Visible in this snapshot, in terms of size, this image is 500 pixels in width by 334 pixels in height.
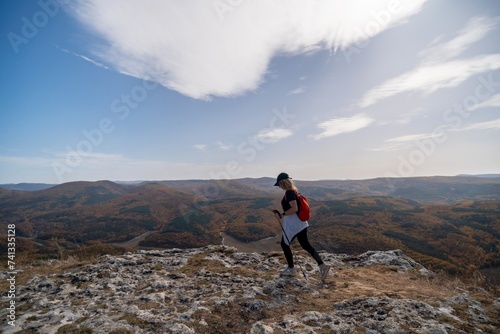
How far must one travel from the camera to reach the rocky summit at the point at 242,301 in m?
5.84

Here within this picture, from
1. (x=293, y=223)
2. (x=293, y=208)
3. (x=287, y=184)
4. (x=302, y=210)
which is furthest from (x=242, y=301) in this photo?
(x=287, y=184)

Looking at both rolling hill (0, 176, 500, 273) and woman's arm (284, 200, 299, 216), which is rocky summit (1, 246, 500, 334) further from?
rolling hill (0, 176, 500, 273)

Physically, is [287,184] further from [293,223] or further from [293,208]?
[293,223]

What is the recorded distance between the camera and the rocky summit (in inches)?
230

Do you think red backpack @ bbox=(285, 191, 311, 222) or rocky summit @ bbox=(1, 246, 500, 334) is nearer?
rocky summit @ bbox=(1, 246, 500, 334)

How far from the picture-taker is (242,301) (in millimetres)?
7410

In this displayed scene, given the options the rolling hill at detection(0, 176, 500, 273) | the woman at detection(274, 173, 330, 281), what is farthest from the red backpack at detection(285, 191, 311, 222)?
the rolling hill at detection(0, 176, 500, 273)

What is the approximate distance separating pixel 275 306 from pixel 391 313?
3064mm

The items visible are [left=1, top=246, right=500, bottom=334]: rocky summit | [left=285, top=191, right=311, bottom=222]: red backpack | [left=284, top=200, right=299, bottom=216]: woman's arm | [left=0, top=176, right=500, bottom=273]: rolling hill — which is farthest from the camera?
[left=0, top=176, right=500, bottom=273]: rolling hill

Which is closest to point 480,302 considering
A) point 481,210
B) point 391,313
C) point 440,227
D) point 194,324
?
point 391,313

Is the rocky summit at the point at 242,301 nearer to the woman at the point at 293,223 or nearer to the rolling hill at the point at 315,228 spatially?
Answer: the woman at the point at 293,223

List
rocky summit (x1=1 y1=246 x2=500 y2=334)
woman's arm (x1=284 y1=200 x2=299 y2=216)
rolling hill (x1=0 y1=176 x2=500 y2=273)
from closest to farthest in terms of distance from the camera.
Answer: rocky summit (x1=1 y1=246 x2=500 y2=334)
woman's arm (x1=284 y1=200 x2=299 y2=216)
rolling hill (x1=0 y1=176 x2=500 y2=273)

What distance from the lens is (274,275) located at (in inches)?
391

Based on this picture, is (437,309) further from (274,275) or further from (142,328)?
(142,328)
